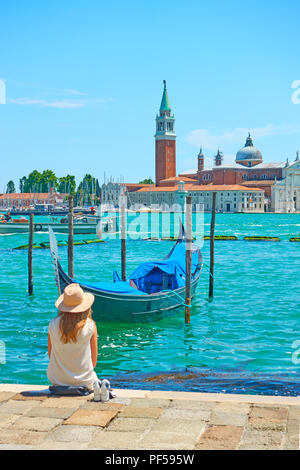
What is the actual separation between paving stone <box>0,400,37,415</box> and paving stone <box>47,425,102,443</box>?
433mm

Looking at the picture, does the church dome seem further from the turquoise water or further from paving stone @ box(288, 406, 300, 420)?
paving stone @ box(288, 406, 300, 420)

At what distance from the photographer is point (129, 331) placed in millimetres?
9672

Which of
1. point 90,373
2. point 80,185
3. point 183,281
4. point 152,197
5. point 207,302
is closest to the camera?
point 90,373

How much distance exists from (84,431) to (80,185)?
93531 millimetres

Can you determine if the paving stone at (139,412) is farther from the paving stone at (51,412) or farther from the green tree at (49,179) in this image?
the green tree at (49,179)

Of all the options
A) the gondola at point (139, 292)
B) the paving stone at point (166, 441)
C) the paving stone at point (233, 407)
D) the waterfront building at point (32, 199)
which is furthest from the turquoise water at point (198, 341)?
the waterfront building at point (32, 199)

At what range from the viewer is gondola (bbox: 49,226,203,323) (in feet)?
31.2

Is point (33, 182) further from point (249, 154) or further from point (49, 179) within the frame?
point (249, 154)

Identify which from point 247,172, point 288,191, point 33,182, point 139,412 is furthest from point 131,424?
point 247,172

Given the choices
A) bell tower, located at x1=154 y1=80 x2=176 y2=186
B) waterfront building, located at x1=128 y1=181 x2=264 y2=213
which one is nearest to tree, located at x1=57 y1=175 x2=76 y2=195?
waterfront building, located at x1=128 y1=181 x2=264 y2=213

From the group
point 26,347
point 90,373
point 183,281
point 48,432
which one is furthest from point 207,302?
point 48,432

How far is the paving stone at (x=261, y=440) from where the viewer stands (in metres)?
3.18

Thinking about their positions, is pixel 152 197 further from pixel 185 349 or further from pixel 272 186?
pixel 185 349

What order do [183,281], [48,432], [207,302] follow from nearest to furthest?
[48,432], [183,281], [207,302]
